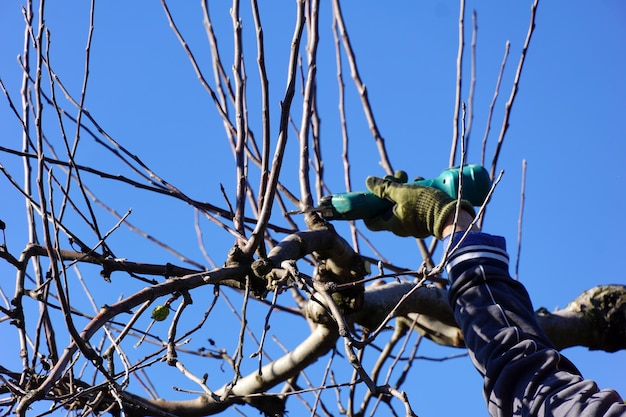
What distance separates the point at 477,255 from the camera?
212cm

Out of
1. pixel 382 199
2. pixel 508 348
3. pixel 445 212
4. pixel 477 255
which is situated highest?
pixel 382 199

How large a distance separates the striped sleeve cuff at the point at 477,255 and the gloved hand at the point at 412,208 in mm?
187

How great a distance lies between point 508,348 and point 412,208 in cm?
74

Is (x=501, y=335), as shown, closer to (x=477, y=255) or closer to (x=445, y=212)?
(x=477, y=255)

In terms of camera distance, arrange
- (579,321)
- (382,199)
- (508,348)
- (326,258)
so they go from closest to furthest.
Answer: (508,348) < (382,199) < (326,258) < (579,321)

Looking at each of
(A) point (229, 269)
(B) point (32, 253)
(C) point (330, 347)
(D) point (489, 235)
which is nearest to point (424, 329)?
(C) point (330, 347)

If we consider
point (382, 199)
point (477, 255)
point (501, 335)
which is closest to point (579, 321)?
point (382, 199)

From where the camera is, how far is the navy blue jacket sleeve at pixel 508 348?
5.24ft

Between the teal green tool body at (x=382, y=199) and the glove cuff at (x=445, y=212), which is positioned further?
the teal green tool body at (x=382, y=199)

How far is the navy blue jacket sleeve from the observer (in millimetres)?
1596

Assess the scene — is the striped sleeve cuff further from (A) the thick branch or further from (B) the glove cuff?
(A) the thick branch

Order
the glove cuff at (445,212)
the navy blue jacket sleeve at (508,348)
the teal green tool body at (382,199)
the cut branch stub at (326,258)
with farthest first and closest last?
1. the teal green tool body at (382,199)
2. the glove cuff at (445,212)
3. the cut branch stub at (326,258)
4. the navy blue jacket sleeve at (508,348)

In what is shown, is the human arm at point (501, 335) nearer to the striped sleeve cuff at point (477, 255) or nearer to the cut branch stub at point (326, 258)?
the striped sleeve cuff at point (477, 255)

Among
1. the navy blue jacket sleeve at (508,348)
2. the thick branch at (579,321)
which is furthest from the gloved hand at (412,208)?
the thick branch at (579,321)
